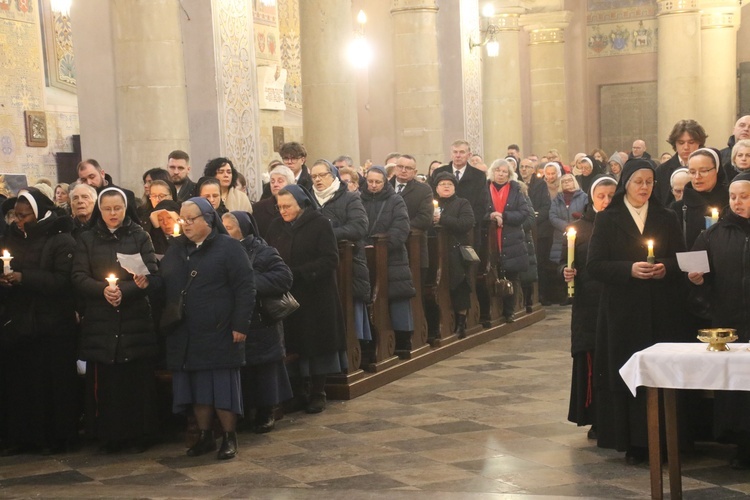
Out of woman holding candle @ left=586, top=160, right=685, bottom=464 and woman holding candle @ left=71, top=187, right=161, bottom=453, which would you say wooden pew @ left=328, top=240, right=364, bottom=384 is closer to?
woman holding candle @ left=71, top=187, right=161, bottom=453

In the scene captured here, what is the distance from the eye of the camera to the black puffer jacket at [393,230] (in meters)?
9.88

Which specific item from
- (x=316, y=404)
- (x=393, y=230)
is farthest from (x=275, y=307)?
(x=393, y=230)

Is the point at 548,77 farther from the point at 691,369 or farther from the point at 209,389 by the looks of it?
the point at 691,369

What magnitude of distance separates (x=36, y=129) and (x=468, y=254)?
5990mm

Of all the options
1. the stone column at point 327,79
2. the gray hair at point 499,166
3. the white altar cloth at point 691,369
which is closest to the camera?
the white altar cloth at point 691,369

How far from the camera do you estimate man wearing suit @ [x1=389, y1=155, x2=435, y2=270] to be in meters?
10.5

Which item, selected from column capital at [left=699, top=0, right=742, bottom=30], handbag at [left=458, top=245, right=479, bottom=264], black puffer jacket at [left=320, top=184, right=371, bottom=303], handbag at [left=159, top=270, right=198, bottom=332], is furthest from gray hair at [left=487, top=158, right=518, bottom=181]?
column capital at [left=699, top=0, right=742, bottom=30]

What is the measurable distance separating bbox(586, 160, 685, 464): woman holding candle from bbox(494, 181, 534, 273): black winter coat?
5.69 meters

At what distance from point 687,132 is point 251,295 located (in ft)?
11.0

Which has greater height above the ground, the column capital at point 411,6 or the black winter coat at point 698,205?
the column capital at point 411,6

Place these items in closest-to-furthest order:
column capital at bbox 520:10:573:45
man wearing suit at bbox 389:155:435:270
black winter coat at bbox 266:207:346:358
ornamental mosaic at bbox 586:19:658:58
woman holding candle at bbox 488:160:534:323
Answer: black winter coat at bbox 266:207:346:358, man wearing suit at bbox 389:155:435:270, woman holding candle at bbox 488:160:534:323, column capital at bbox 520:10:573:45, ornamental mosaic at bbox 586:19:658:58

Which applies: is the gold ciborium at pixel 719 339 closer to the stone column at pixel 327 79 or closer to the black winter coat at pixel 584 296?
the black winter coat at pixel 584 296

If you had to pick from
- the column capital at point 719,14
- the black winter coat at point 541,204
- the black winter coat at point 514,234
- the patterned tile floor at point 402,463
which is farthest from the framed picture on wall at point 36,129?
the column capital at point 719,14

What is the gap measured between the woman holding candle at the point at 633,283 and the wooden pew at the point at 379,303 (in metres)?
3.06
